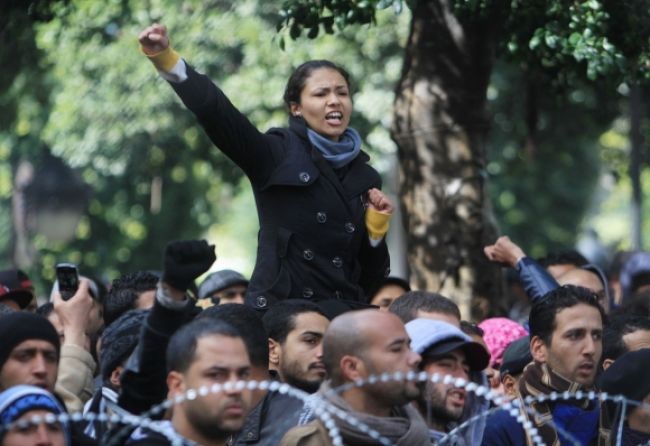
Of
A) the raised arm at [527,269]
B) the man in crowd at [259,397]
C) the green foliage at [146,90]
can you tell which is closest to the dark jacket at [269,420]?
the man in crowd at [259,397]

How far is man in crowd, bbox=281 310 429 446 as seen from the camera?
6.77 m

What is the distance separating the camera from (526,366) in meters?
8.93

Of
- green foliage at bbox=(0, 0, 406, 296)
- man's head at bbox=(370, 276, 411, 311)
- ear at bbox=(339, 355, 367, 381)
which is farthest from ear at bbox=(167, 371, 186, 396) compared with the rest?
green foliage at bbox=(0, 0, 406, 296)

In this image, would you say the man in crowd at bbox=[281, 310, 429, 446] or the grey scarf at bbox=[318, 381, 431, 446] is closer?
the grey scarf at bbox=[318, 381, 431, 446]

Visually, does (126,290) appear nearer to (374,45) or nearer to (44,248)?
(374,45)

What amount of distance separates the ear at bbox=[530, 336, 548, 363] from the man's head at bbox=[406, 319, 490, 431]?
39.3 inches

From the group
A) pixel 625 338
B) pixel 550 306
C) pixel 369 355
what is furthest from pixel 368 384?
pixel 625 338

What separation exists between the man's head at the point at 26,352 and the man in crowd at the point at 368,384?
984 mm

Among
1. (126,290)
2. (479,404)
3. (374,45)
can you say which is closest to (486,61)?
(126,290)

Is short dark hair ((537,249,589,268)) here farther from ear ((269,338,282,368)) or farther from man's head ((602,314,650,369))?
ear ((269,338,282,368))

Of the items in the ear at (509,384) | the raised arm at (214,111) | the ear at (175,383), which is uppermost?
the raised arm at (214,111)

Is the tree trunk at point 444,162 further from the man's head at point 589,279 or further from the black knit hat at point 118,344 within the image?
the black knit hat at point 118,344

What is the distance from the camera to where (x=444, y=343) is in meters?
7.65

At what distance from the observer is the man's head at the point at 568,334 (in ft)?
28.5
